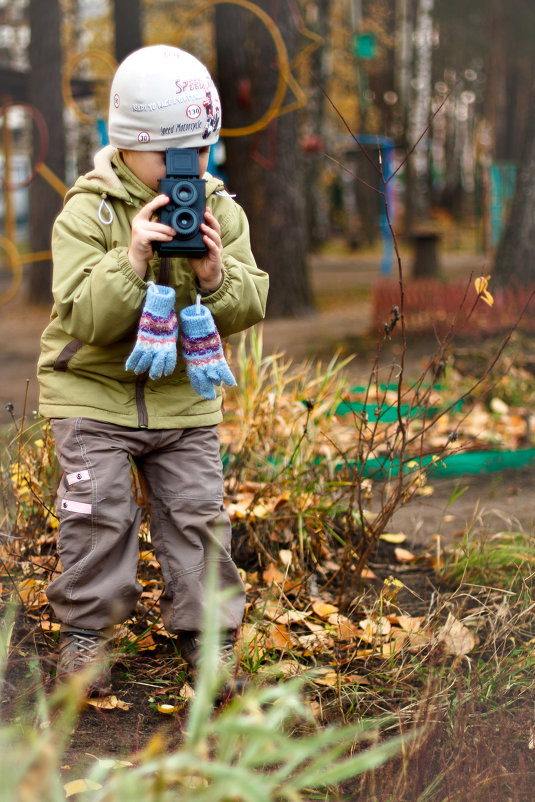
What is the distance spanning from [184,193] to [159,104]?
0.81 feet

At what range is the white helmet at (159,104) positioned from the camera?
92.0 inches

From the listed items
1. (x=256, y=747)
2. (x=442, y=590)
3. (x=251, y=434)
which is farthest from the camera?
(x=251, y=434)

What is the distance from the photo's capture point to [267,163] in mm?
8477

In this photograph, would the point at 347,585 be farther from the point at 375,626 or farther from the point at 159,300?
the point at 159,300

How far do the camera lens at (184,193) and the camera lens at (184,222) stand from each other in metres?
0.02

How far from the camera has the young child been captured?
228 centimetres

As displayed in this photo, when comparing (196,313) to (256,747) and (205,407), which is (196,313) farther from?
(256,747)

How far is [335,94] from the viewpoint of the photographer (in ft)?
81.7

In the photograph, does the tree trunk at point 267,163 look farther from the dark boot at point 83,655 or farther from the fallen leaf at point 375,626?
the dark boot at point 83,655

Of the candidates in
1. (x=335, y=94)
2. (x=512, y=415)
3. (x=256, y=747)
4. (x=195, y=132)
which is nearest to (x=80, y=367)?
(x=195, y=132)

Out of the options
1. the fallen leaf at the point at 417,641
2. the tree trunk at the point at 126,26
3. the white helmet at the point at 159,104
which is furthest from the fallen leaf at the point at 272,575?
the tree trunk at the point at 126,26

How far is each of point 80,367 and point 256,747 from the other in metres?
1.53

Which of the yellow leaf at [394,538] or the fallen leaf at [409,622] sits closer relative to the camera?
the fallen leaf at [409,622]

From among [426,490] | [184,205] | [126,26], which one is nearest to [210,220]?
[184,205]
